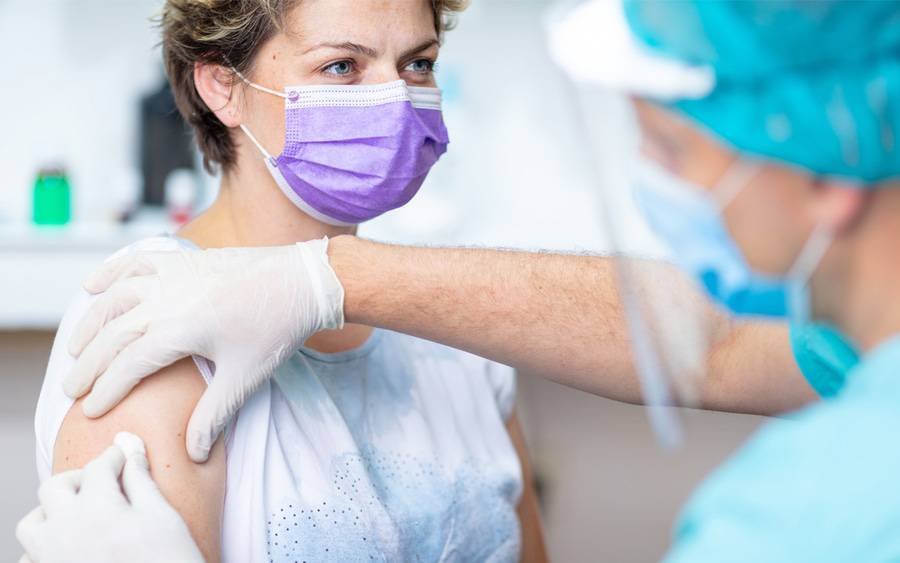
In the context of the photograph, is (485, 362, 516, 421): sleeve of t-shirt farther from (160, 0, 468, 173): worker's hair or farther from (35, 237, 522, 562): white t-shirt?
(160, 0, 468, 173): worker's hair

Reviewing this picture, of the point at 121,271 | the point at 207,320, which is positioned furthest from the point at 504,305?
the point at 121,271

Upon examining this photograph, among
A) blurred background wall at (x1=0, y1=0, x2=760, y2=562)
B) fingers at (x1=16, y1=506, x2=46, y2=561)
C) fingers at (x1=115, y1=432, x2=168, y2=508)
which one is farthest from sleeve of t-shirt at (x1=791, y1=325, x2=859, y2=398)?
blurred background wall at (x1=0, y1=0, x2=760, y2=562)

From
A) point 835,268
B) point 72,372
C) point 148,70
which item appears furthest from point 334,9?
point 148,70

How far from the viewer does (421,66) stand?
5.18 ft

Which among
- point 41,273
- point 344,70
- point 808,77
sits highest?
point 808,77

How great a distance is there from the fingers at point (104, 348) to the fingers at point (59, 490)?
0.12 m

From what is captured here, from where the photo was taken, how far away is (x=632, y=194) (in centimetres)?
94

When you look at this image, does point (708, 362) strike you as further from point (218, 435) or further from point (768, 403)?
point (218, 435)

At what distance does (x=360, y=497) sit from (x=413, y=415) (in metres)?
0.20

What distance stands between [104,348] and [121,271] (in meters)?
0.13

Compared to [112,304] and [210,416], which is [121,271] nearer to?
[112,304]

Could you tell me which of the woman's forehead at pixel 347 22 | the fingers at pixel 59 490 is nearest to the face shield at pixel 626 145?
the woman's forehead at pixel 347 22

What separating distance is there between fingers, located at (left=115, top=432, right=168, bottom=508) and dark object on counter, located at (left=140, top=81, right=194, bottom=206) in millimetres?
1861

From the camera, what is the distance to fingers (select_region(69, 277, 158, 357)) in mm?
1316
